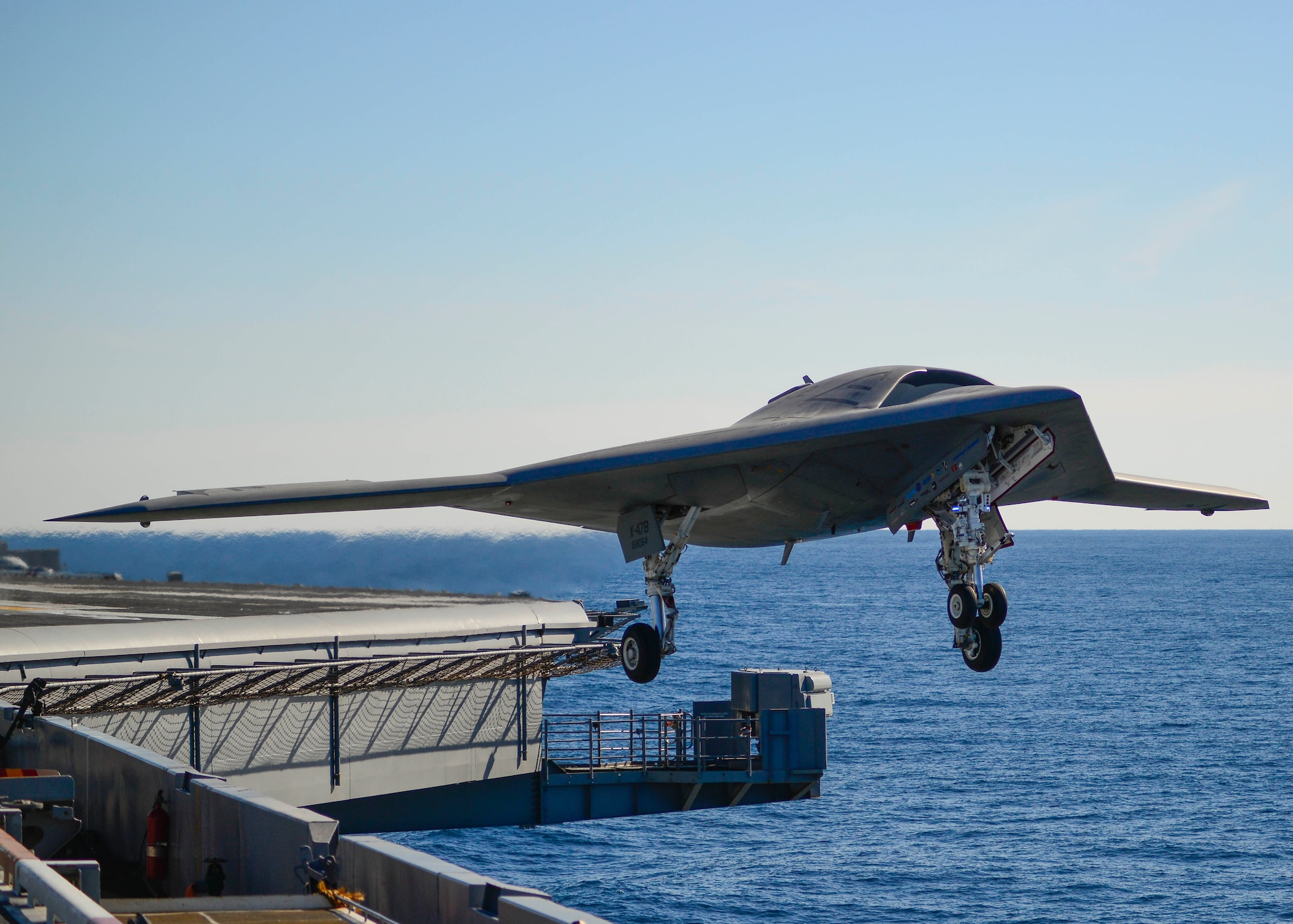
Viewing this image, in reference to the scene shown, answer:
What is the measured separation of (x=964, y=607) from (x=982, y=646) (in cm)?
51

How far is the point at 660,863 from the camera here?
4497cm

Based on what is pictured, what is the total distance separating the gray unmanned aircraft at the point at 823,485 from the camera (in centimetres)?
1374

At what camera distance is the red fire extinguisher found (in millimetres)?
11656

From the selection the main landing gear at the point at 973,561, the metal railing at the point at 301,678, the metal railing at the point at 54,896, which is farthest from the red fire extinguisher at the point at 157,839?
the main landing gear at the point at 973,561

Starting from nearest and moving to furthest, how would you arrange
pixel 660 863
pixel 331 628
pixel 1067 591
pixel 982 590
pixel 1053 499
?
1. pixel 982 590
2. pixel 1053 499
3. pixel 331 628
4. pixel 660 863
5. pixel 1067 591

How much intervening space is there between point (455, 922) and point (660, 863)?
39.6 metres

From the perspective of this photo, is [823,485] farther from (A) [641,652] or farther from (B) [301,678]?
(B) [301,678]

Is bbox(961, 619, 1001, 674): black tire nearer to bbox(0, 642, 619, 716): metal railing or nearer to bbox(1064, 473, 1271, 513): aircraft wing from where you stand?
bbox(1064, 473, 1271, 513): aircraft wing

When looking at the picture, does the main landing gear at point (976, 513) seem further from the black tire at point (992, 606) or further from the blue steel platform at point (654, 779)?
the blue steel platform at point (654, 779)

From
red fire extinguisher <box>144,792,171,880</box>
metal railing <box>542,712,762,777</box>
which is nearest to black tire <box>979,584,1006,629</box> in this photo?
red fire extinguisher <box>144,792,171,880</box>

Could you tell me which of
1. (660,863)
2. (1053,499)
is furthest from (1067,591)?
(1053,499)

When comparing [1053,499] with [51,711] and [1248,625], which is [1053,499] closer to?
[51,711]

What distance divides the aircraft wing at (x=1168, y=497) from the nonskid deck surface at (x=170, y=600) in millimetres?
22337

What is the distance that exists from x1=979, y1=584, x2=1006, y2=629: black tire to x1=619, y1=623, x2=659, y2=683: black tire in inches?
175
